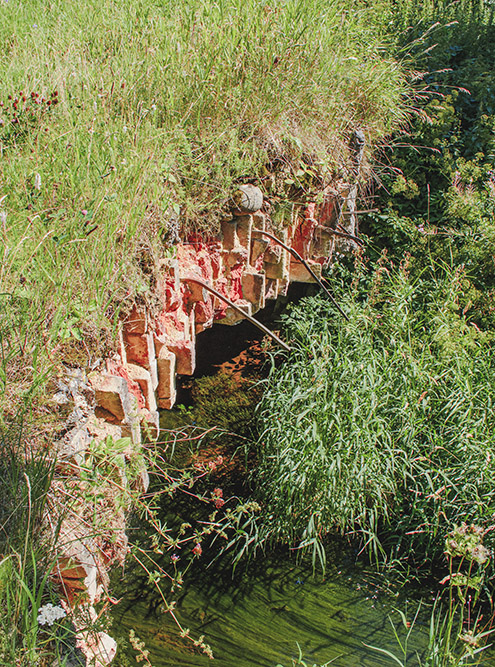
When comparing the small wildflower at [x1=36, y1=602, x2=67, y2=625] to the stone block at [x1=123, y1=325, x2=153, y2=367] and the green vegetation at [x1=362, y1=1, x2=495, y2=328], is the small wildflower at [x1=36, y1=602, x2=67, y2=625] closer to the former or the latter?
the stone block at [x1=123, y1=325, x2=153, y2=367]

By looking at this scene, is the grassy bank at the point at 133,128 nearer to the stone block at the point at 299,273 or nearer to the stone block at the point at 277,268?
the stone block at the point at 277,268

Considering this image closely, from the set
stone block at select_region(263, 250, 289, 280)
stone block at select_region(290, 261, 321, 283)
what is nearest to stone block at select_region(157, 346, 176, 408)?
stone block at select_region(263, 250, 289, 280)

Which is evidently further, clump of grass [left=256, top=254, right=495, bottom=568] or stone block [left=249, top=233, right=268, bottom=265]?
stone block [left=249, top=233, right=268, bottom=265]

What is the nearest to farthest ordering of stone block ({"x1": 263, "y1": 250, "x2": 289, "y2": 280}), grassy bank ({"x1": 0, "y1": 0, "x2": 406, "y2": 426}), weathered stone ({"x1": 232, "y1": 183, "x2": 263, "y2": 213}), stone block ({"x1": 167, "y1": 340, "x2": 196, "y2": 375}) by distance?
grassy bank ({"x1": 0, "y1": 0, "x2": 406, "y2": 426}), stone block ({"x1": 167, "y1": 340, "x2": 196, "y2": 375}), weathered stone ({"x1": 232, "y1": 183, "x2": 263, "y2": 213}), stone block ({"x1": 263, "y1": 250, "x2": 289, "y2": 280})

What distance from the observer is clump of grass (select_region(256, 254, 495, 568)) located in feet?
10.3

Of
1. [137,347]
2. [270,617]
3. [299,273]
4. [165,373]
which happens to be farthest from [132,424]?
[299,273]

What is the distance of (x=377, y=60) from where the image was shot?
525 centimetres

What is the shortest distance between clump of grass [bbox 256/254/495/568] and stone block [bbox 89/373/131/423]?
1.13 m

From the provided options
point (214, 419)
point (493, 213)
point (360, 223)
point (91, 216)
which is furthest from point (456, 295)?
point (91, 216)

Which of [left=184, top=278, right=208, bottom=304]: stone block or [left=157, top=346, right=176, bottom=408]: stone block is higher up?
[left=184, top=278, right=208, bottom=304]: stone block

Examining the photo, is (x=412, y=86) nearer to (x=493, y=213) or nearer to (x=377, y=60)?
(x=377, y=60)

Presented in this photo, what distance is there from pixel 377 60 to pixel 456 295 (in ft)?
8.63

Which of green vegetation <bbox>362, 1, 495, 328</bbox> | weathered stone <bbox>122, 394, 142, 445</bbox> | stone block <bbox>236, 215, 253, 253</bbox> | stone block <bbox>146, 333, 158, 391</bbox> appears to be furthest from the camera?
green vegetation <bbox>362, 1, 495, 328</bbox>

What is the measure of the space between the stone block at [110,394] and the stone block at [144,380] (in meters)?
0.32
